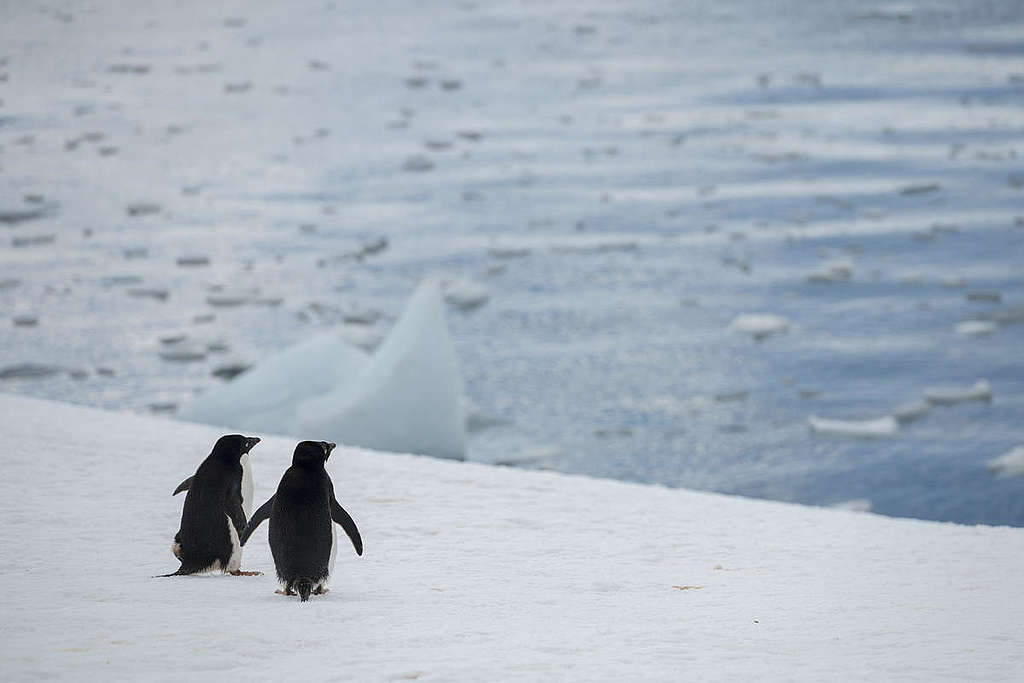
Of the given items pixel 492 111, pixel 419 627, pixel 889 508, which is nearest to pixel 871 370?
pixel 889 508

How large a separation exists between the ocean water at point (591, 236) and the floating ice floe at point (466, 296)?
0.07 metres

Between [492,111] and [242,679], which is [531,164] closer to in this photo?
[492,111]

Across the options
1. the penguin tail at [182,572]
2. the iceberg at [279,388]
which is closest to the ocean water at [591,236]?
the iceberg at [279,388]

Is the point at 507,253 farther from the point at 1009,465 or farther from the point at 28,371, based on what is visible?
the point at 1009,465

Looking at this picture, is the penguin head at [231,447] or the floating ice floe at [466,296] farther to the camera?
the floating ice floe at [466,296]

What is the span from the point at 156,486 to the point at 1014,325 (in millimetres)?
5324

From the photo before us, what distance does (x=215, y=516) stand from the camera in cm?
265

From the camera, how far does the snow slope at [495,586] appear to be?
2.20 m

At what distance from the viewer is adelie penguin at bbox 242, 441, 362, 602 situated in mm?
2541

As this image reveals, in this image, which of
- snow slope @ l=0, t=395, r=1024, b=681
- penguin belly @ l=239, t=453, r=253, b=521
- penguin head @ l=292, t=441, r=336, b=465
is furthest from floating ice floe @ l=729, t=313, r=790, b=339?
penguin head @ l=292, t=441, r=336, b=465

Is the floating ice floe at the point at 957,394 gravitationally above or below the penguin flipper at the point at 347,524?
below

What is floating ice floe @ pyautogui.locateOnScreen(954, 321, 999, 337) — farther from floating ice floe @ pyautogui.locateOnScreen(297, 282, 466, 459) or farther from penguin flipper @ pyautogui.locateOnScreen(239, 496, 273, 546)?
penguin flipper @ pyautogui.locateOnScreen(239, 496, 273, 546)

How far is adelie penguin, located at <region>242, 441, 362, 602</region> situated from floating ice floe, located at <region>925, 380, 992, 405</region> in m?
4.37

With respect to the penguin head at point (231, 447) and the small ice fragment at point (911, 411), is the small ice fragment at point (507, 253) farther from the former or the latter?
the penguin head at point (231, 447)
